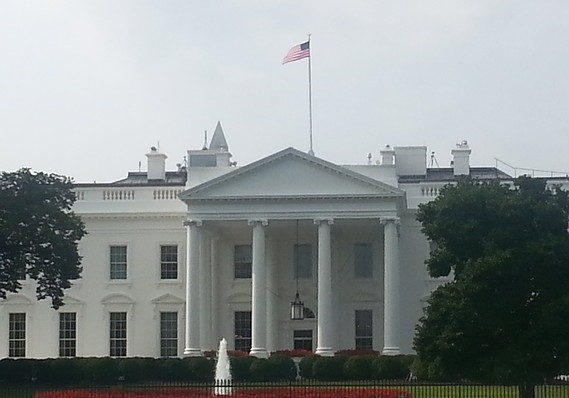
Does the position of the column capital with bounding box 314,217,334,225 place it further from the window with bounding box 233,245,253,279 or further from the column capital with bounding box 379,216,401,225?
the window with bounding box 233,245,253,279

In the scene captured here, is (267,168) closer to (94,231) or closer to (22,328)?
(94,231)

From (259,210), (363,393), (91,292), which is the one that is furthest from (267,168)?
(363,393)

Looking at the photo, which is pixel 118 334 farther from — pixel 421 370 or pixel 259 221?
pixel 421 370

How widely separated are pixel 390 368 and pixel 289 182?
1005 cm

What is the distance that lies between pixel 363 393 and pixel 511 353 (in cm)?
436

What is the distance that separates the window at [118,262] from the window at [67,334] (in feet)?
9.31

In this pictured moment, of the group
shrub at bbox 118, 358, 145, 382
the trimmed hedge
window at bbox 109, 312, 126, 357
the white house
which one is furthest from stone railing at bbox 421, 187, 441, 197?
shrub at bbox 118, 358, 145, 382

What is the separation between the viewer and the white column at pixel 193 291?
2176 inches

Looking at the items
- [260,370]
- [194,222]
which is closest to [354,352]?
[260,370]

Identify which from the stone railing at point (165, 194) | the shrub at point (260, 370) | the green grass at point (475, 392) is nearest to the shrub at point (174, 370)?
the shrub at point (260, 370)

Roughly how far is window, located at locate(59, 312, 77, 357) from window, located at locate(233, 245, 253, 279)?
8341 millimetres

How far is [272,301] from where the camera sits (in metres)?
60.0

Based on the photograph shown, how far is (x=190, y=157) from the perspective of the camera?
72.8m

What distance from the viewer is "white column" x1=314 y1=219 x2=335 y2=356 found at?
5453 cm
